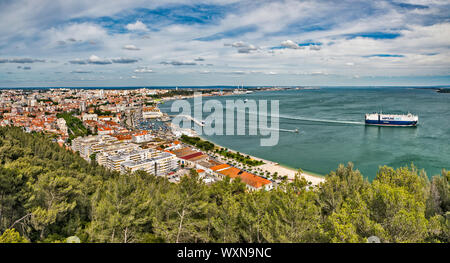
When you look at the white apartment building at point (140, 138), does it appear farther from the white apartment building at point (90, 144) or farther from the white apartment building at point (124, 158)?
the white apartment building at point (124, 158)

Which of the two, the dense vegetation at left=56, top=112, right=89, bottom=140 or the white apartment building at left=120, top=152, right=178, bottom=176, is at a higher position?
the dense vegetation at left=56, top=112, right=89, bottom=140

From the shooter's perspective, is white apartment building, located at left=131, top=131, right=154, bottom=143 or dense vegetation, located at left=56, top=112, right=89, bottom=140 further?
dense vegetation, located at left=56, top=112, right=89, bottom=140

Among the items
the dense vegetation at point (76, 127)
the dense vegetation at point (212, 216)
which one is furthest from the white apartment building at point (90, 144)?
the dense vegetation at point (212, 216)

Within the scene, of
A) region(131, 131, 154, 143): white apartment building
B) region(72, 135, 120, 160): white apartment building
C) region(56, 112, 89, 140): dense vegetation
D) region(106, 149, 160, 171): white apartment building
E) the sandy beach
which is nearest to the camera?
the sandy beach

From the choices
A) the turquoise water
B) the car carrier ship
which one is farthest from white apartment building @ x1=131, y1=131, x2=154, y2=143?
the car carrier ship

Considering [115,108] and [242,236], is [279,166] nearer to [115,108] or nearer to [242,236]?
[242,236]

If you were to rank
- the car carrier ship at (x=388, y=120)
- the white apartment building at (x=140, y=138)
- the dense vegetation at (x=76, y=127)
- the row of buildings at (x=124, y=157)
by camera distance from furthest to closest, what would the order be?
the dense vegetation at (x=76, y=127)
the car carrier ship at (x=388, y=120)
the white apartment building at (x=140, y=138)
the row of buildings at (x=124, y=157)

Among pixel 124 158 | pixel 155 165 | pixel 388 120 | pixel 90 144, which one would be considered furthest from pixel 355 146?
pixel 90 144

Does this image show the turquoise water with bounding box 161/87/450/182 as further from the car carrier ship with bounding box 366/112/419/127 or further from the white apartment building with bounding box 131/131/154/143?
the white apartment building with bounding box 131/131/154/143

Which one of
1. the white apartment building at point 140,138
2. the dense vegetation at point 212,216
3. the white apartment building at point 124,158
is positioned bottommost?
the white apartment building at point 124,158

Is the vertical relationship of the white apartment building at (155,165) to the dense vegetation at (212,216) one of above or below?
below

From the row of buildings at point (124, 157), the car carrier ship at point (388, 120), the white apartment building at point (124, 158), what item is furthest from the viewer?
the car carrier ship at point (388, 120)
